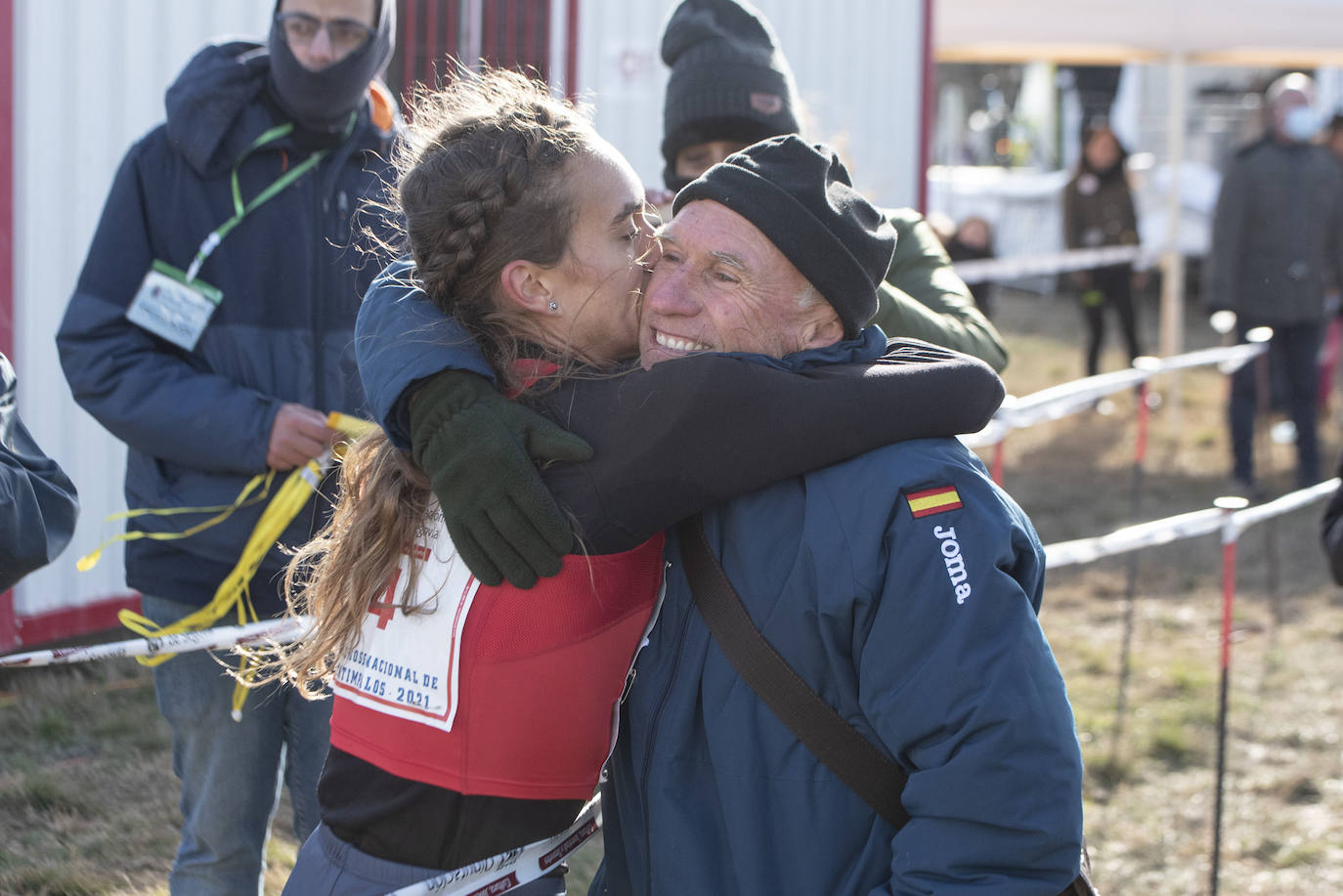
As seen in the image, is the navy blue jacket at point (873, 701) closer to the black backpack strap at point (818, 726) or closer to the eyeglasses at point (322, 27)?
the black backpack strap at point (818, 726)

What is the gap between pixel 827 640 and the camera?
1410 mm

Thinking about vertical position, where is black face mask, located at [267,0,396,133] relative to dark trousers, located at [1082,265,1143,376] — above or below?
above

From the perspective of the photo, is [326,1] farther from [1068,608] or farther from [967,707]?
[1068,608]

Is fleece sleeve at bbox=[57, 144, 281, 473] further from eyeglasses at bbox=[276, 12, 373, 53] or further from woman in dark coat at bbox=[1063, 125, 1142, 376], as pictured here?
→ woman in dark coat at bbox=[1063, 125, 1142, 376]

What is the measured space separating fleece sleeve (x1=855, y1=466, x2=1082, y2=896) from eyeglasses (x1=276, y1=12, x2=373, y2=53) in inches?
73.0

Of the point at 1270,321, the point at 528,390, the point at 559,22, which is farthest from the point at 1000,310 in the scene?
the point at 528,390

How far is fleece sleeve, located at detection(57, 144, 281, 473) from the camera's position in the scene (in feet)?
8.37

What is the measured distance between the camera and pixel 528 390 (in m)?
1.59

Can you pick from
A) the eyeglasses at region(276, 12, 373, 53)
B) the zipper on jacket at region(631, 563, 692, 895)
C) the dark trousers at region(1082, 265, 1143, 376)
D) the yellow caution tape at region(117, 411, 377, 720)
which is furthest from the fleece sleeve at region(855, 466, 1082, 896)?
the dark trousers at region(1082, 265, 1143, 376)

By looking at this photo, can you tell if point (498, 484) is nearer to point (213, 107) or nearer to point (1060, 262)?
point (213, 107)

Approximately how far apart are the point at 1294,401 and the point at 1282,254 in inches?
36.0

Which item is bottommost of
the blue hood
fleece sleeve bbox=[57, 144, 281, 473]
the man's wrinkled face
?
fleece sleeve bbox=[57, 144, 281, 473]

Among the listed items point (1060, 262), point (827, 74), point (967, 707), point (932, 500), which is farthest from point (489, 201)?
point (1060, 262)

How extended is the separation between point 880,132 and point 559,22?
6.50ft
